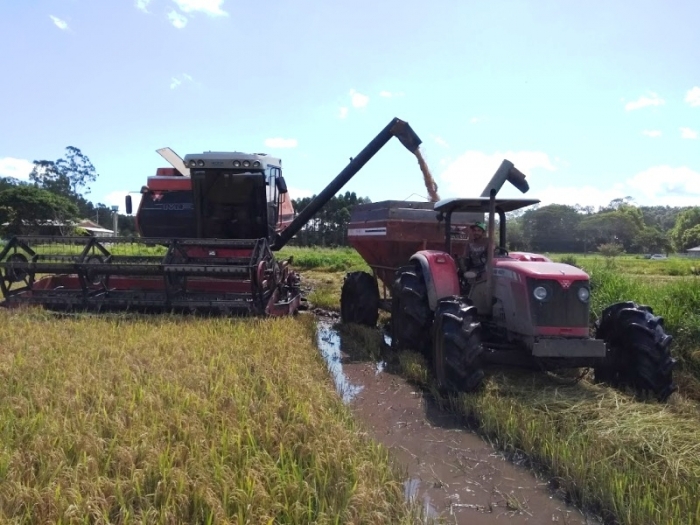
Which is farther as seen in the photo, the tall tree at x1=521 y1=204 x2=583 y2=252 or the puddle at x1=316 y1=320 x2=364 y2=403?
the tall tree at x1=521 y1=204 x2=583 y2=252

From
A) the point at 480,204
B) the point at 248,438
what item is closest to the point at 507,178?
the point at 480,204

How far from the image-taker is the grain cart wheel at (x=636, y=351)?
4.79 metres

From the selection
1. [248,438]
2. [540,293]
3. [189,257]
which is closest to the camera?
[248,438]

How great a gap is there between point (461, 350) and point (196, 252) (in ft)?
17.3

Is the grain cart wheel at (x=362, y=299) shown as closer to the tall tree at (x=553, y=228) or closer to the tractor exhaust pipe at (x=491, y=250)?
the tractor exhaust pipe at (x=491, y=250)

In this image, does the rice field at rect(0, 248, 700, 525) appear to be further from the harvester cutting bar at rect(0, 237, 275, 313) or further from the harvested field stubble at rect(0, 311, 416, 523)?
the harvester cutting bar at rect(0, 237, 275, 313)

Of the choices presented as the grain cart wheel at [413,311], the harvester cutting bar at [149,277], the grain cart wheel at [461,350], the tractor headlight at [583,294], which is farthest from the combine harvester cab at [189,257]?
the tractor headlight at [583,294]

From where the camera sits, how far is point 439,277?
6043 millimetres

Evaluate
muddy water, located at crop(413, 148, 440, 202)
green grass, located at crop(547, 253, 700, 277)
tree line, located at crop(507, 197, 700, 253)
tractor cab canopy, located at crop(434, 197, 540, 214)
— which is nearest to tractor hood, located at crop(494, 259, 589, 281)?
tractor cab canopy, located at crop(434, 197, 540, 214)

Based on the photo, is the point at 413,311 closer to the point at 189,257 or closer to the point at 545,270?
the point at 545,270

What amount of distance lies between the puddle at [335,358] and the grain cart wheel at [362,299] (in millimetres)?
423

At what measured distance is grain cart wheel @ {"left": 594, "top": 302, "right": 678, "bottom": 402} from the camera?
479 centimetres

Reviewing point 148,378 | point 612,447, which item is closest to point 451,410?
point 612,447

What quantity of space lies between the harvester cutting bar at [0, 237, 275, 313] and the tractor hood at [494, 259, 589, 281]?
136 inches
